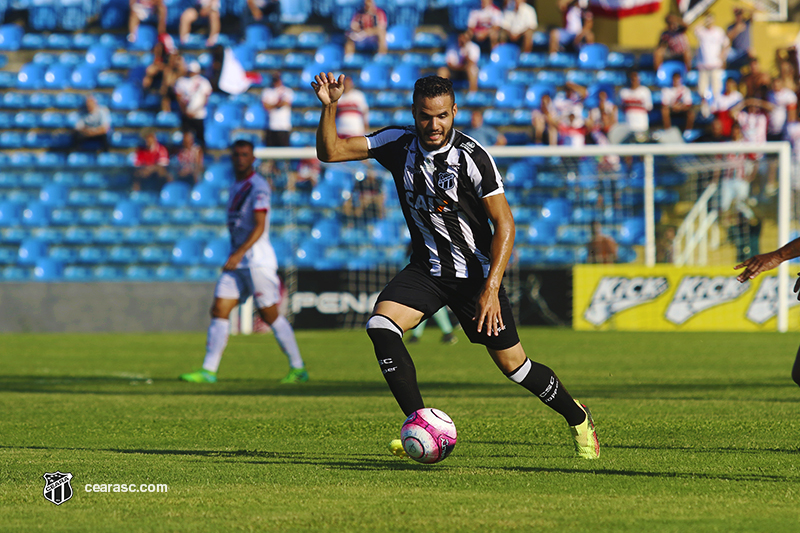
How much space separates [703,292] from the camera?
19.4m

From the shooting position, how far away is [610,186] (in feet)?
68.1

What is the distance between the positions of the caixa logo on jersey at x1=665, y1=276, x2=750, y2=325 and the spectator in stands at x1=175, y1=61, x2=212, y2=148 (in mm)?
10230

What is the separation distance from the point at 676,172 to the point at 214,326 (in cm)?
1201

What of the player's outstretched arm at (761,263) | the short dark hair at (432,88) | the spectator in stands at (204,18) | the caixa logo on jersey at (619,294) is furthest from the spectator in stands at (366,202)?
the player's outstretched arm at (761,263)

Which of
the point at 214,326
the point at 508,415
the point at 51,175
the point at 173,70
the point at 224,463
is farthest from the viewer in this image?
the point at 173,70

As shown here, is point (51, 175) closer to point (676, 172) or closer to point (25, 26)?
point (25, 26)

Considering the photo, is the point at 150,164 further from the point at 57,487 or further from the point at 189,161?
the point at 57,487

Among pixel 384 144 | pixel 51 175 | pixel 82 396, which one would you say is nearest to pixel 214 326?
pixel 82 396

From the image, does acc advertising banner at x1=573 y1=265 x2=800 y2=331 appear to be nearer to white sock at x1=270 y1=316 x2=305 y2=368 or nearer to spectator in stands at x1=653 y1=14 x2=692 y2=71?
spectator in stands at x1=653 y1=14 x2=692 y2=71

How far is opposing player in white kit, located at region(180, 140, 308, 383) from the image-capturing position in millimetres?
11102

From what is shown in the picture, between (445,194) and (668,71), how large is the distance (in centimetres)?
1956

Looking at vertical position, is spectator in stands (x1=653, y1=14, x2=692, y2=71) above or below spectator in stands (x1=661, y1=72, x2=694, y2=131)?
above

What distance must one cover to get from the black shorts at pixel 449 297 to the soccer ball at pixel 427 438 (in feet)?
2.28

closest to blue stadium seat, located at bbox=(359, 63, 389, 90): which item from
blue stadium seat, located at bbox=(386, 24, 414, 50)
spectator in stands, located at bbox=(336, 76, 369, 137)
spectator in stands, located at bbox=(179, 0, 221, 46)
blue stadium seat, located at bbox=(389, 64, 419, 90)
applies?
blue stadium seat, located at bbox=(389, 64, 419, 90)
